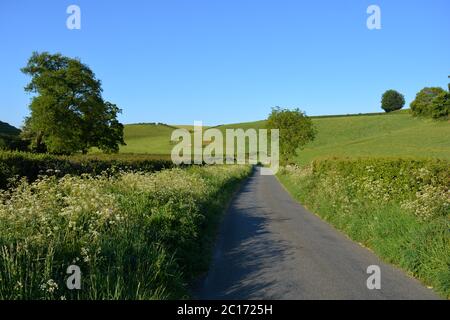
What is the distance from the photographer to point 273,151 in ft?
211

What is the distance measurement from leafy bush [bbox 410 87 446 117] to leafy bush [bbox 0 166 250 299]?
78.7 meters

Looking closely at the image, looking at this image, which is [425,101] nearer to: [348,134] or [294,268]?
[348,134]

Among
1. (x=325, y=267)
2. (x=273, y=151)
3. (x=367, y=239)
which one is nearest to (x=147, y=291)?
(x=325, y=267)

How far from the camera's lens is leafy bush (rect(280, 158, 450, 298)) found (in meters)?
8.47

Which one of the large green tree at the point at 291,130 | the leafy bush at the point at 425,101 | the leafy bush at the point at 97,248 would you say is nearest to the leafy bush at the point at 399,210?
the leafy bush at the point at 97,248

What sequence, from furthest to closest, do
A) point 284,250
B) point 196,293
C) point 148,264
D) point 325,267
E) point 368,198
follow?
1. point 368,198
2. point 284,250
3. point 325,267
4. point 196,293
5. point 148,264

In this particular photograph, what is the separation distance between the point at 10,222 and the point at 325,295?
5.10 metres

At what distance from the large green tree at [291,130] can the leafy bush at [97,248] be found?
50712 mm

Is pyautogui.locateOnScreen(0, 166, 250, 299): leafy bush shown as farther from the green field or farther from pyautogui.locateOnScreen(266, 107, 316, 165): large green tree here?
the green field

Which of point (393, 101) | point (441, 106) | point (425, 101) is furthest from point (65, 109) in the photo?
point (393, 101)

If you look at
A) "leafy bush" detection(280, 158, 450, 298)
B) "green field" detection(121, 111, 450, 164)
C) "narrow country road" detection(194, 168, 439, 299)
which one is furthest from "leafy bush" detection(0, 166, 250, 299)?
"green field" detection(121, 111, 450, 164)

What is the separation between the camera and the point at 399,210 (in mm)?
11391

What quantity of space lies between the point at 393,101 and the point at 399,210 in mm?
151864

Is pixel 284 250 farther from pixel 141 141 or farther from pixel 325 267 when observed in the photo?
pixel 141 141
